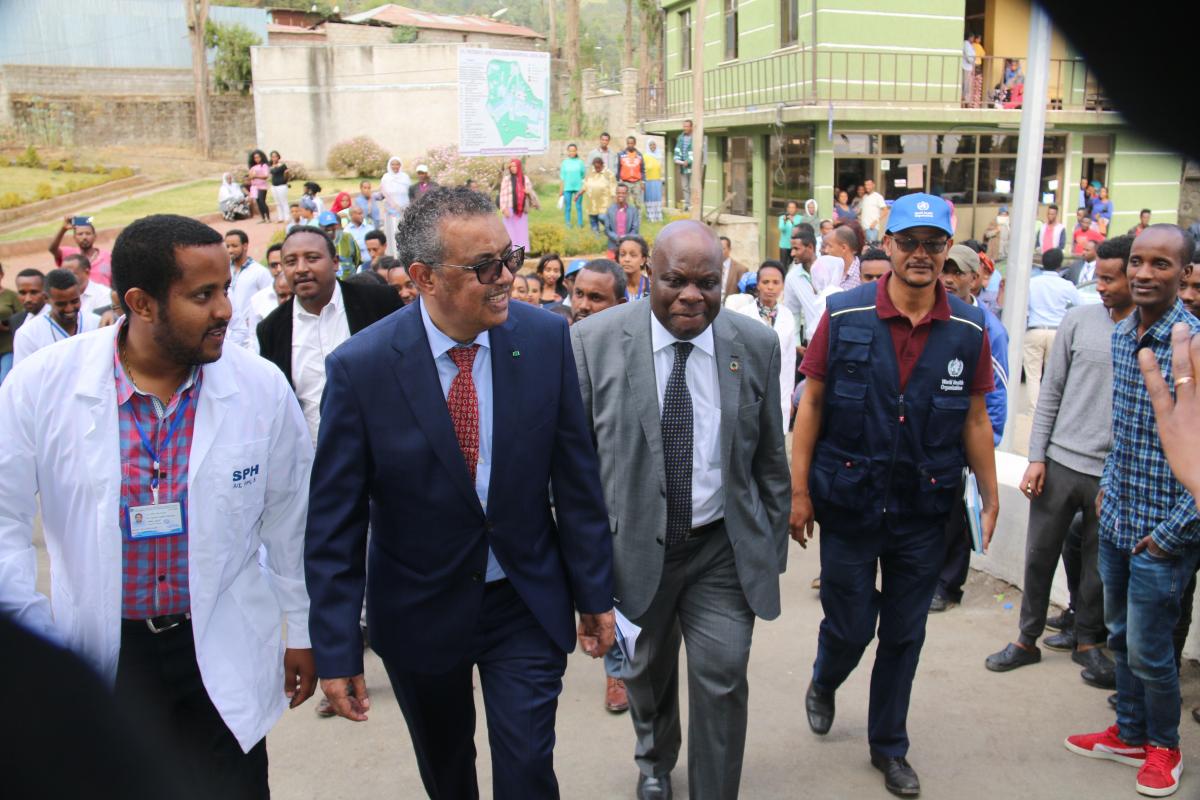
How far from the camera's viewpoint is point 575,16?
35.4m

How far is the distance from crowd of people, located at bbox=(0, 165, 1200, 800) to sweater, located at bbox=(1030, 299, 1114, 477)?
0.05ft

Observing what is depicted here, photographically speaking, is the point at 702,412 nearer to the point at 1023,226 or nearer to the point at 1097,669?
the point at 1097,669

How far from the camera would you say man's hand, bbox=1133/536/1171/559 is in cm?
353

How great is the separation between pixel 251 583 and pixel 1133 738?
133 inches

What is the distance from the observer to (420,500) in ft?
9.47

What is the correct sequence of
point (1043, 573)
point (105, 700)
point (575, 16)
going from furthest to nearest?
point (575, 16)
point (1043, 573)
point (105, 700)

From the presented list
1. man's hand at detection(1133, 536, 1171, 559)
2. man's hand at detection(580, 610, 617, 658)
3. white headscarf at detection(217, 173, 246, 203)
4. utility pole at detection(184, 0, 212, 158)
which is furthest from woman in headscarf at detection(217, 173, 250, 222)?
man's hand at detection(1133, 536, 1171, 559)

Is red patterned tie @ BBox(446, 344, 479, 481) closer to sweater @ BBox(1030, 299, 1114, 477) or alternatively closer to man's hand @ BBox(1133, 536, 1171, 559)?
man's hand @ BBox(1133, 536, 1171, 559)

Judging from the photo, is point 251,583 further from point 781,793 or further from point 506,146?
point 506,146

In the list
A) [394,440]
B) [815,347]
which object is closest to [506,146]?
[815,347]

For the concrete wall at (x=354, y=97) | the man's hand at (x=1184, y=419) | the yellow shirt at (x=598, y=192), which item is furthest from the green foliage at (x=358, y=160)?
the man's hand at (x=1184, y=419)

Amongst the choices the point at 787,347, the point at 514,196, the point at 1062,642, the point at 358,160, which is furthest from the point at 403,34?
the point at 1062,642

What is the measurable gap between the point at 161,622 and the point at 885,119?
18626 millimetres

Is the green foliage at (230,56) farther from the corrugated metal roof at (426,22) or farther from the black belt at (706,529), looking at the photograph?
the black belt at (706,529)
